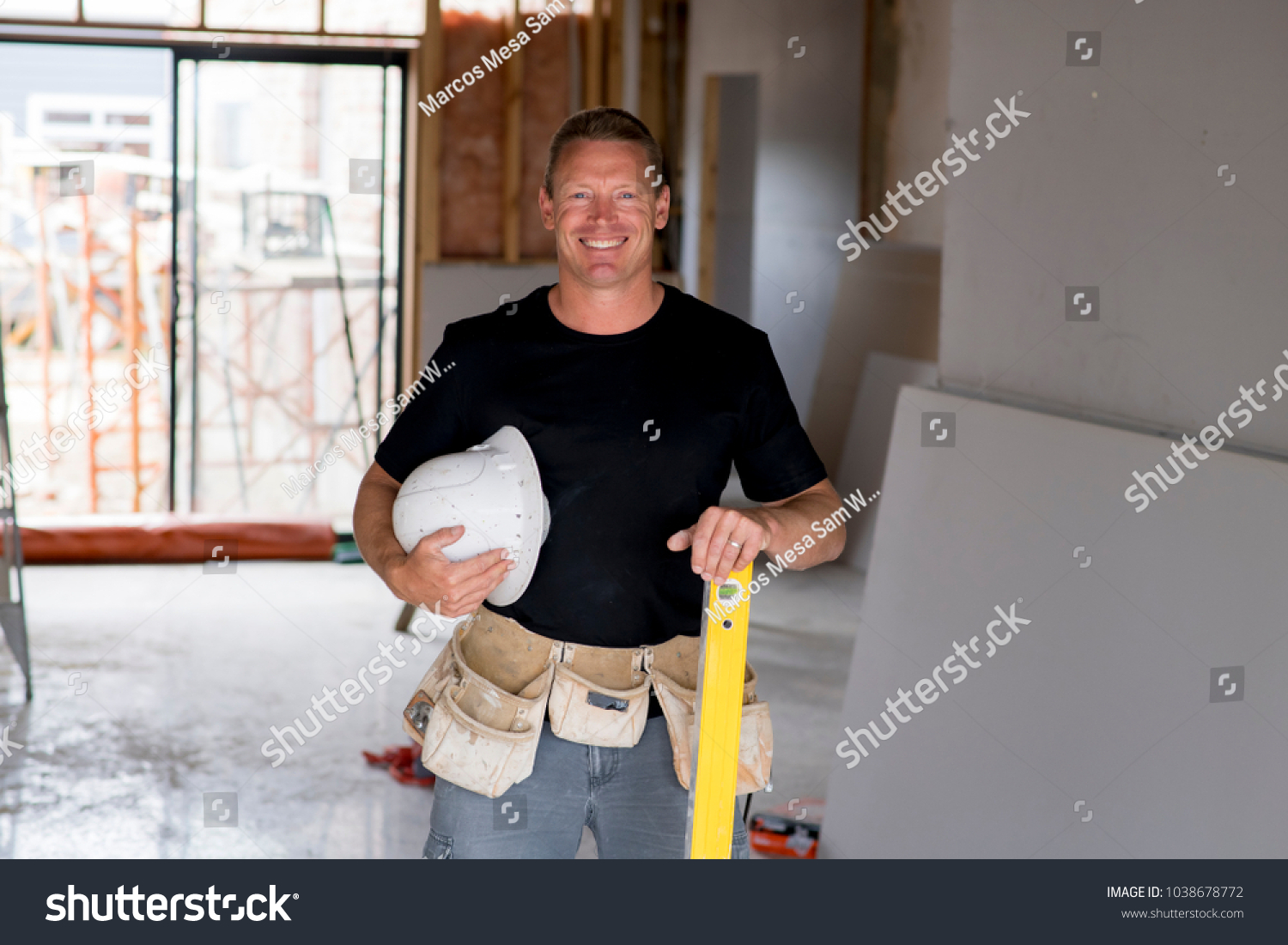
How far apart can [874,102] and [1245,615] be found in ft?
19.6

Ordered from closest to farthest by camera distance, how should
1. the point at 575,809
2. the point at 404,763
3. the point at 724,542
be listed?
the point at 724,542
the point at 575,809
the point at 404,763

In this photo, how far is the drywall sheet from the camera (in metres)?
1.99

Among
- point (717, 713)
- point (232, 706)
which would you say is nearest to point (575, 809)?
point (717, 713)

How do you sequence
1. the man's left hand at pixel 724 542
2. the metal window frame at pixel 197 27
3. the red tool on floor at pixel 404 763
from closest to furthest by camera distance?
the man's left hand at pixel 724 542, the red tool on floor at pixel 404 763, the metal window frame at pixel 197 27

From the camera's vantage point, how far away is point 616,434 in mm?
1740

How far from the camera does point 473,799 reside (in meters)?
1.77

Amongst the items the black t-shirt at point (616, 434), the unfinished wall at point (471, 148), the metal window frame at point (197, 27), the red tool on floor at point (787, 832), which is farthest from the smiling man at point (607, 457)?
the metal window frame at point (197, 27)

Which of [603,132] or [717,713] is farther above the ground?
[603,132]

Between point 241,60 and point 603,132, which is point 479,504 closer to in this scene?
point 603,132

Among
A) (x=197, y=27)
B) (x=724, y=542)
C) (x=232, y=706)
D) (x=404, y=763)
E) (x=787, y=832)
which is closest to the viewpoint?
(x=724, y=542)

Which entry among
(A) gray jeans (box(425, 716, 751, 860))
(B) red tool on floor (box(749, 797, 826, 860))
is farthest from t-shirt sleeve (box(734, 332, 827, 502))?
(B) red tool on floor (box(749, 797, 826, 860))

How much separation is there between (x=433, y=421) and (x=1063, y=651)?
51.6 inches

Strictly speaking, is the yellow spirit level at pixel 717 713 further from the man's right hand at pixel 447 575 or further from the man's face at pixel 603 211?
the man's face at pixel 603 211

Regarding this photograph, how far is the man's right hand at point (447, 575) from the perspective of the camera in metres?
1.63
